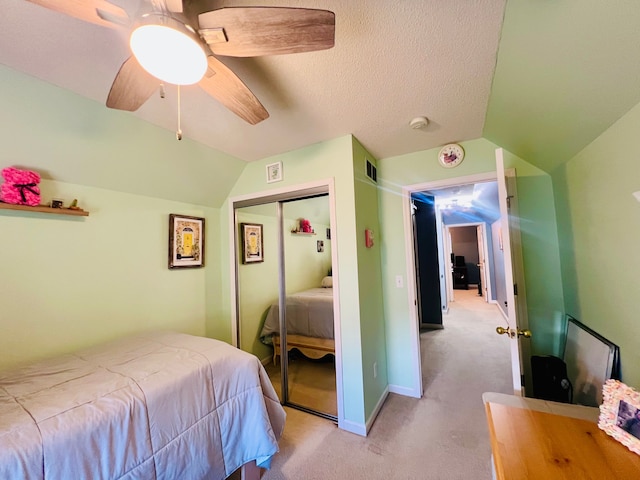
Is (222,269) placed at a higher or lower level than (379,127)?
lower

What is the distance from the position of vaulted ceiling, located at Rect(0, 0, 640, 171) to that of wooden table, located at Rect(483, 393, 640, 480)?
1.35 meters

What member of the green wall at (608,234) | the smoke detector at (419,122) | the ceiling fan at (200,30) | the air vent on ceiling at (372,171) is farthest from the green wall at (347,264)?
the green wall at (608,234)

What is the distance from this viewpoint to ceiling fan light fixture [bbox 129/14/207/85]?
0.83m

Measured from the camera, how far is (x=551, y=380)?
180 centimetres

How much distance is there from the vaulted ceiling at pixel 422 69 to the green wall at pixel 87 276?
808 mm

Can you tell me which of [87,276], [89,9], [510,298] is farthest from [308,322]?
[89,9]

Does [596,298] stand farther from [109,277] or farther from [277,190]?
[109,277]

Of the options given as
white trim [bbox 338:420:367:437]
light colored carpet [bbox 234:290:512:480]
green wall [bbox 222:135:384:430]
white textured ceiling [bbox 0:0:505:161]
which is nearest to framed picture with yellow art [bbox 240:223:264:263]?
green wall [bbox 222:135:384:430]

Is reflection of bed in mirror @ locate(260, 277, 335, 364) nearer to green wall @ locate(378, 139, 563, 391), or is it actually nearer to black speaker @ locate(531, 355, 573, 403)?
green wall @ locate(378, 139, 563, 391)

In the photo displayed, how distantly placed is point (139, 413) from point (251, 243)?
5.99 feet

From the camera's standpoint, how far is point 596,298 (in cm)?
156

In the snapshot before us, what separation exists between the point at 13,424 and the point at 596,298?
2.95 meters

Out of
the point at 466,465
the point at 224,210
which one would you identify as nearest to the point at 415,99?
the point at 224,210

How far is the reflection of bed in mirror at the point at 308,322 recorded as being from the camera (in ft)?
8.11
